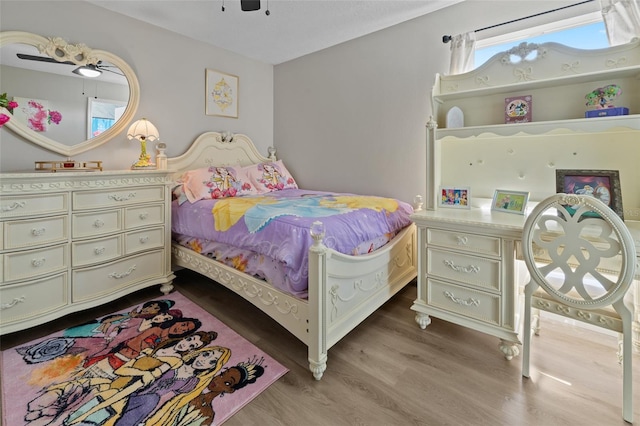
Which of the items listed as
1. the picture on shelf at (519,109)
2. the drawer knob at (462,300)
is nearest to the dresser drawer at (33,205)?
the drawer knob at (462,300)

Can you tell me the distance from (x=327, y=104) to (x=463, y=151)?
5.79 feet

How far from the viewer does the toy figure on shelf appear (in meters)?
1.81

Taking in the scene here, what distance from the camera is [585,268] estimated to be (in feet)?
4.59

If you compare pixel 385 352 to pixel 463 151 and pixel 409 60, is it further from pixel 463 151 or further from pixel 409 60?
pixel 409 60

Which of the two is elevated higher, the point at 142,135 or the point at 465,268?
the point at 142,135

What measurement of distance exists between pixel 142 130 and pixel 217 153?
0.91 meters

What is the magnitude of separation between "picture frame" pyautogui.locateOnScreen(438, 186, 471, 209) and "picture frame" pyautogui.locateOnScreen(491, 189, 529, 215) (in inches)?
6.7

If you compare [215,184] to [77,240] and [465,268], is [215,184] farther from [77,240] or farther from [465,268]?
[465,268]

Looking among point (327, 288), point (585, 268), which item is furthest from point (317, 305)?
point (585, 268)

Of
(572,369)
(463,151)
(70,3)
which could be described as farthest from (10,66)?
(572,369)

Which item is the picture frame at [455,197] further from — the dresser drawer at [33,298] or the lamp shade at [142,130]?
the dresser drawer at [33,298]

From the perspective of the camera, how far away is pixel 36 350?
6.12ft

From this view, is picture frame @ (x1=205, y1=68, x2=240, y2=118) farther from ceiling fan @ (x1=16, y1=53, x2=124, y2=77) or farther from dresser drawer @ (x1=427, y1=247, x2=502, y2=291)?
dresser drawer @ (x1=427, y1=247, x2=502, y2=291)

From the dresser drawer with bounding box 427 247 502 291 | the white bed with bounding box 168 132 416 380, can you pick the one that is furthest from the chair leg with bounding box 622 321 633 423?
the white bed with bounding box 168 132 416 380
